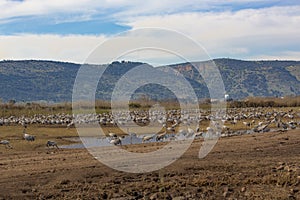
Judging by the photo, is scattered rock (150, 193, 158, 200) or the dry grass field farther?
the dry grass field

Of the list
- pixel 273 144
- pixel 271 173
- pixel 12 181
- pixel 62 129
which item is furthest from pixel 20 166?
pixel 62 129

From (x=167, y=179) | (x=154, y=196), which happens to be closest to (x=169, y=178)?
(x=167, y=179)

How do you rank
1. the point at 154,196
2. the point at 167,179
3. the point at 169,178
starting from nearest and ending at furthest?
the point at 154,196
the point at 167,179
the point at 169,178

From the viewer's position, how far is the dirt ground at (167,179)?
14.6 metres

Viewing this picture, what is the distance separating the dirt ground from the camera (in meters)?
14.6

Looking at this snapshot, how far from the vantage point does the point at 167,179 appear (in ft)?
54.1

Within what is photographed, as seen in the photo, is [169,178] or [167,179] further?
[169,178]

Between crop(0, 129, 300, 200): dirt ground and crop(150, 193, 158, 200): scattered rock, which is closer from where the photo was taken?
crop(150, 193, 158, 200): scattered rock

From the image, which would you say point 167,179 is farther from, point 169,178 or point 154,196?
point 154,196

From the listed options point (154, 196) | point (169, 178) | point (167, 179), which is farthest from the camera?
point (169, 178)

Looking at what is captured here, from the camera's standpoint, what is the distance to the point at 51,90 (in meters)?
170

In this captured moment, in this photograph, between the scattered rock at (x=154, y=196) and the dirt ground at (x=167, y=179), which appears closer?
the scattered rock at (x=154, y=196)

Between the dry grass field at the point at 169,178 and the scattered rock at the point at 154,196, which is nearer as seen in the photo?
the scattered rock at the point at 154,196

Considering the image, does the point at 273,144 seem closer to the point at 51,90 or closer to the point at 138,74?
the point at 138,74
